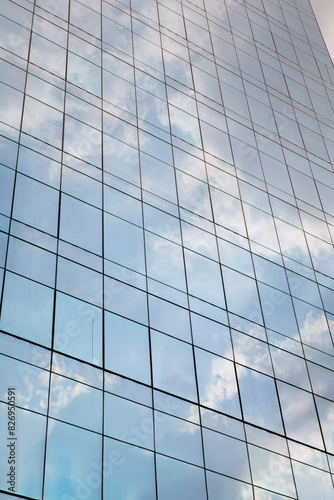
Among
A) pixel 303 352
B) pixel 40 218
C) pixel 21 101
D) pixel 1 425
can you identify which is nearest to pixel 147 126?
pixel 21 101

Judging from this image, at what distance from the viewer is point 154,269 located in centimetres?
2817

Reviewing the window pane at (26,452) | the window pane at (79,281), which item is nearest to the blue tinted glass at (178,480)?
the window pane at (26,452)

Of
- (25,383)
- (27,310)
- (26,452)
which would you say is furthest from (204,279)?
(26,452)

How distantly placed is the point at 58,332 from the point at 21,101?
12.4 m

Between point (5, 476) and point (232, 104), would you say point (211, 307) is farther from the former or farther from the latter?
point (232, 104)

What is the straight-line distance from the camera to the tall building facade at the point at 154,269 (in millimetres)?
21516

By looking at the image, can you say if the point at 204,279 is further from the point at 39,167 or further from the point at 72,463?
the point at 72,463

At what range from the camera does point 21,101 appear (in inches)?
1176

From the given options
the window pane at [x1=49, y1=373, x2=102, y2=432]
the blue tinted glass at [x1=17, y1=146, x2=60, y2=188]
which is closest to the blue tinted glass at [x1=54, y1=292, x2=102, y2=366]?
the window pane at [x1=49, y1=373, x2=102, y2=432]

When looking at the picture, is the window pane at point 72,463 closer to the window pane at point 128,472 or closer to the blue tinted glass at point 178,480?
the window pane at point 128,472

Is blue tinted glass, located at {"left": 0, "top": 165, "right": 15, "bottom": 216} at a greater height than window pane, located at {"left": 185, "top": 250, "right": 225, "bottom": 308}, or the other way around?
blue tinted glass, located at {"left": 0, "top": 165, "right": 15, "bottom": 216}

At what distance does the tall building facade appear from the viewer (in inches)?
847

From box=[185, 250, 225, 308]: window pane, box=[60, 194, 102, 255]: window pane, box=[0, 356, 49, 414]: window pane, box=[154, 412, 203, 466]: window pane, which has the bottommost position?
box=[185, 250, 225, 308]: window pane

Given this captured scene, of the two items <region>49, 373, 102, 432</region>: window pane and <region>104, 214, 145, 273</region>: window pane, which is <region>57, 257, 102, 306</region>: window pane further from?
<region>49, 373, 102, 432</region>: window pane
